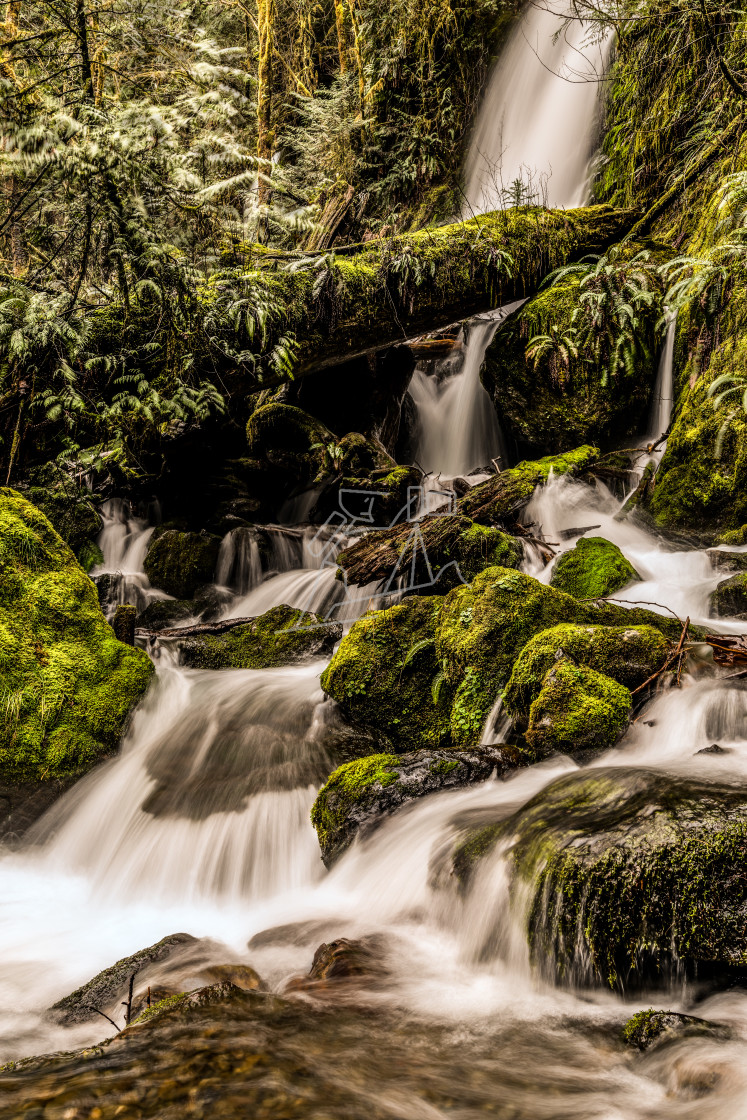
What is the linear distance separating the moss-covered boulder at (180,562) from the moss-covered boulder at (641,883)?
6.39 m

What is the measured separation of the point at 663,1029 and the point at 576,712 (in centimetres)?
182

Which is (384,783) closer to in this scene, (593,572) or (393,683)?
(393,683)

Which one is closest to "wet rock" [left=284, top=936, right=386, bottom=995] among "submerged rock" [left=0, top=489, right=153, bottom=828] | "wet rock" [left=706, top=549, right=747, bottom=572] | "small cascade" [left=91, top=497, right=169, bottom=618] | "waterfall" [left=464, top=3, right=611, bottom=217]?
"submerged rock" [left=0, top=489, right=153, bottom=828]

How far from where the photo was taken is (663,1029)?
7.07ft

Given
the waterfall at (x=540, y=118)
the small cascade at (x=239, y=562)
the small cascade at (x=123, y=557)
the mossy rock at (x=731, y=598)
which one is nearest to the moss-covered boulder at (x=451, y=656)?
the mossy rock at (x=731, y=598)

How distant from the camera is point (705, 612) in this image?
Answer: 17.8ft

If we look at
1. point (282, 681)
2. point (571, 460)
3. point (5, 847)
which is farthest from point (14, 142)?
point (571, 460)

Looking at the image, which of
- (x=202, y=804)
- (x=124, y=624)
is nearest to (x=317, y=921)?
(x=202, y=804)

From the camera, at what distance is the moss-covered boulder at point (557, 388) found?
827cm

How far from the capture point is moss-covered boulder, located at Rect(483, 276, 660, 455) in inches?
326

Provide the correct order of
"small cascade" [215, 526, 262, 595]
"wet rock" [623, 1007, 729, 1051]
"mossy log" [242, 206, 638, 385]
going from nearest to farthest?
"wet rock" [623, 1007, 729, 1051] → "mossy log" [242, 206, 638, 385] → "small cascade" [215, 526, 262, 595]

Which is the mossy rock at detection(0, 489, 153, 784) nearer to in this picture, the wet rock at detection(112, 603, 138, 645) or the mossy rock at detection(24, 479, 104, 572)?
the wet rock at detection(112, 603, 138, 645)

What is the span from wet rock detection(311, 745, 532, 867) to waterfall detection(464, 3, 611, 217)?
1067cm

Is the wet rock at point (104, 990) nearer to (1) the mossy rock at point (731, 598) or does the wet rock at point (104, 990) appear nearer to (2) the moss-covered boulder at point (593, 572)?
(2) the moss-covered boulder at point (593, 572)
